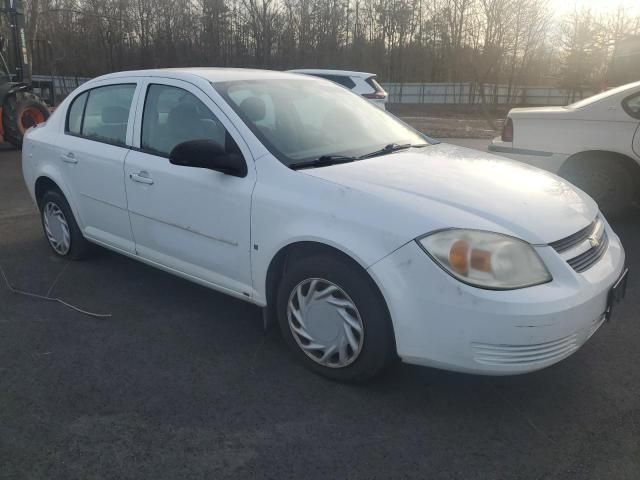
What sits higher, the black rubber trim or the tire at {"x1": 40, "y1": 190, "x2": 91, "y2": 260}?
the black rubber trim

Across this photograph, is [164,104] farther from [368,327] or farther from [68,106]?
[368,327]

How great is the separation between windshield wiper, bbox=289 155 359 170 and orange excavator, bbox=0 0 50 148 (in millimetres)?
11202

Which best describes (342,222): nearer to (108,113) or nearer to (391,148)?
(391,148)

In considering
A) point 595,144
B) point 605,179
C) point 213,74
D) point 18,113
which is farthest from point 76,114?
point 18,113

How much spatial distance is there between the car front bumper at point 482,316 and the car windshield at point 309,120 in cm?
103

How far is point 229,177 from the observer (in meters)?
3.25

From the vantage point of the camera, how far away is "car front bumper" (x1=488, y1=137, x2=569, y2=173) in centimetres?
604

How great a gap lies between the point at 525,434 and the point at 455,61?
4211 centimetres

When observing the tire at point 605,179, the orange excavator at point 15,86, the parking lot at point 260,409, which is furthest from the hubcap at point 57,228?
the orange excavator at point 15,86

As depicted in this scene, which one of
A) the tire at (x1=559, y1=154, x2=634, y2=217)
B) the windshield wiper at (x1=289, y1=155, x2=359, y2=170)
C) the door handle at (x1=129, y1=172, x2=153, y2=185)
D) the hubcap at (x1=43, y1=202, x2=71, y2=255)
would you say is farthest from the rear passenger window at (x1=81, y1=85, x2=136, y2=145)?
the tire at (x1=559, y1=154, x2=634, y2=217)

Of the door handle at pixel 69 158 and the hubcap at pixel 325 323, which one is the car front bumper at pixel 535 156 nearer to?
the hubcap at pixel 325 323

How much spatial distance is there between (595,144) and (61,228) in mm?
5136

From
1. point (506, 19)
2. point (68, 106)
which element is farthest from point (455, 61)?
point (68, 106)

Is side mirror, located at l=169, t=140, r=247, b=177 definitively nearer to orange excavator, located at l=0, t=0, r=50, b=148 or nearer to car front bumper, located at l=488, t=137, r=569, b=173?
car front bumper, located at l=488, t=137, r=569, b=173
